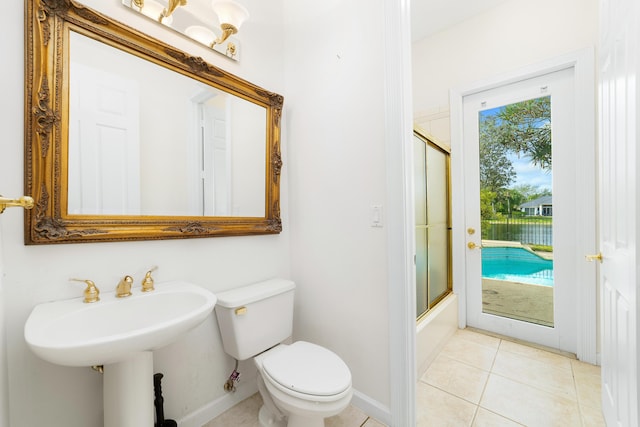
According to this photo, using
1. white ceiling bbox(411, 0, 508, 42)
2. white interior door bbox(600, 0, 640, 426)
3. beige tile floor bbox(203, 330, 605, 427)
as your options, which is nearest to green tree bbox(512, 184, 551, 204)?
white interior door bbox(600, 0, 640, 426)

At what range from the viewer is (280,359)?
1.27 meters

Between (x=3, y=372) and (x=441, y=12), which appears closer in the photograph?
(x=3, y=372)

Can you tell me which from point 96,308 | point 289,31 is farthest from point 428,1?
point 96,308

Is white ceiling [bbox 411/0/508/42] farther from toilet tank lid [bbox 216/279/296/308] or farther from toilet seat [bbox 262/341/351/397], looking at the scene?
toilet seat [bbox 262/341/351/397]

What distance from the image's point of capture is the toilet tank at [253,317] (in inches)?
52.4

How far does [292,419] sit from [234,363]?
0.49 metres

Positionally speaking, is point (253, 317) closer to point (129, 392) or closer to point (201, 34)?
point (129, 392)

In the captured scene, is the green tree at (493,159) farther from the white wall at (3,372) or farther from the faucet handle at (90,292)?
the white wall at (3,372)

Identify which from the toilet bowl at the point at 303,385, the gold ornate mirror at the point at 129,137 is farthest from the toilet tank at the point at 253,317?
the gold ornate mirror at the point at 129,137

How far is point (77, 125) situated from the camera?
1034 millimetres

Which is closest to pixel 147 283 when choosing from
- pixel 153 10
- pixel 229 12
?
pixel 153 10

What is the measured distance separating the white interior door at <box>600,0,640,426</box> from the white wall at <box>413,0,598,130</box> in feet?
3.10

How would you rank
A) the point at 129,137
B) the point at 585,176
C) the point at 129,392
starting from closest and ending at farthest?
1. the point at 129,392
2. the point at 129,137
3. the point at 585,176

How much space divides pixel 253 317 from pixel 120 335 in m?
0.69
